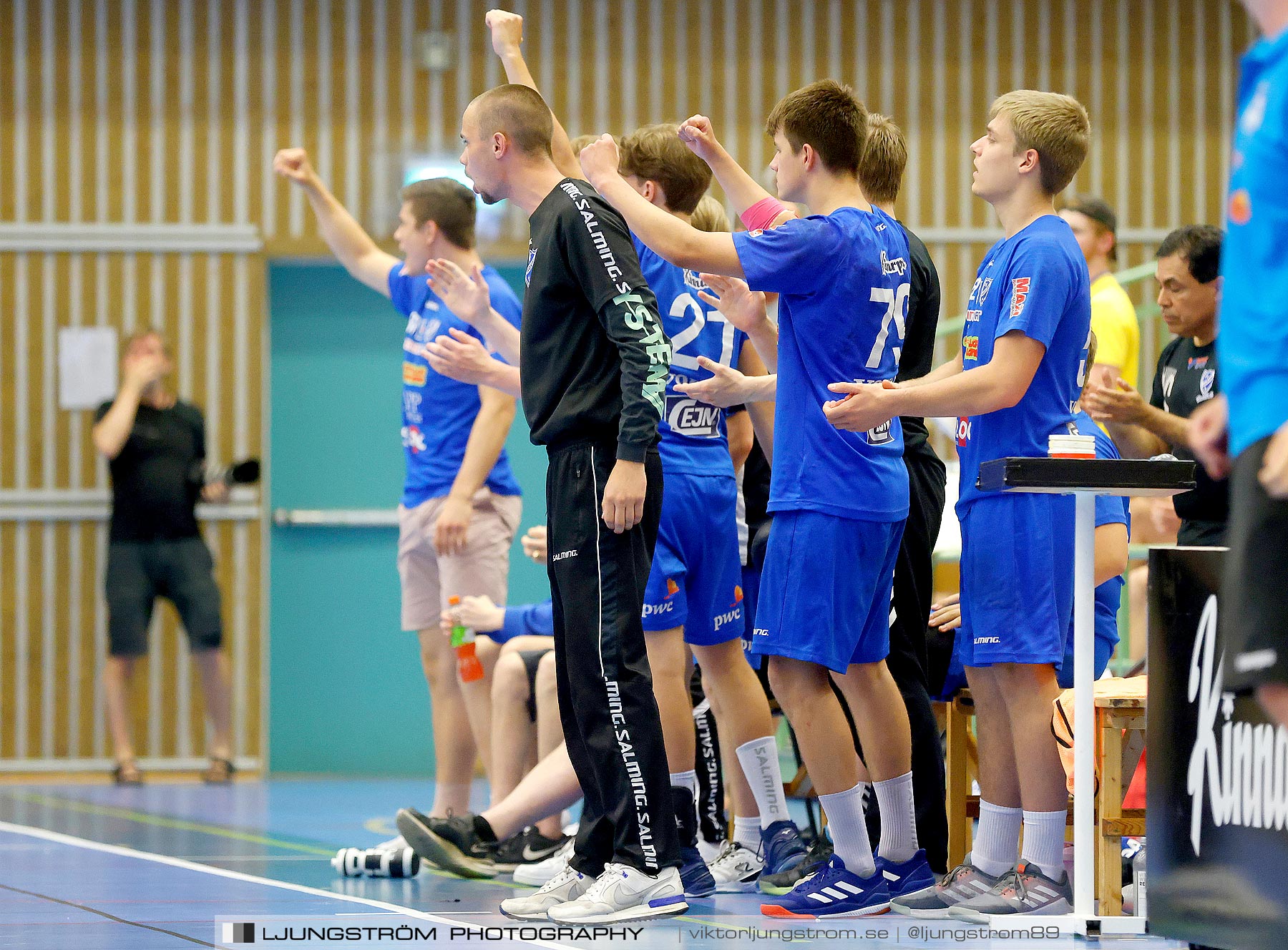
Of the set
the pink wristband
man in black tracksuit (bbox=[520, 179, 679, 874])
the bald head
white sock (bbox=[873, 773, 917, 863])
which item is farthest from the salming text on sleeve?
white sock (bbox=[873, 773, 917, 863])

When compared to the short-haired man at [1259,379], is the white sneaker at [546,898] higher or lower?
lower

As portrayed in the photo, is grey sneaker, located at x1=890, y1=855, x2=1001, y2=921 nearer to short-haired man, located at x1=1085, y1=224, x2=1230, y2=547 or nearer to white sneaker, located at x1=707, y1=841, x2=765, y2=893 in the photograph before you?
white sneaker, located at x1=707, y1=841, x2=765, y2=893

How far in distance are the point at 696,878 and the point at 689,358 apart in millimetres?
1415

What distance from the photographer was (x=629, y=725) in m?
3.61

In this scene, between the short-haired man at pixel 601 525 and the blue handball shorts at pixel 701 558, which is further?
the blue handball shorts at pixel 701 558

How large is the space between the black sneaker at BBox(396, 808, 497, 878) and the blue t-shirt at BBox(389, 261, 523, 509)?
1.33 metres

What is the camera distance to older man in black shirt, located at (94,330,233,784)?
8.81 metres

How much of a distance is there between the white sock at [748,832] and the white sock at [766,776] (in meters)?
0.22

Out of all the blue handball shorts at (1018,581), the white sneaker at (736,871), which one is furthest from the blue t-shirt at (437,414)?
the blue handball shorts at (1018,581)

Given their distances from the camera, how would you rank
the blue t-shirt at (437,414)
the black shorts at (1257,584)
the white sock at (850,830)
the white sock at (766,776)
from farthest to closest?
1. the blue t-shirt at (437,414)
2. the white sock at (766,776)
3. the white sock at (850,830)
4. the black shorts at (1257,584)

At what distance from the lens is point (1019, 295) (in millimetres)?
3686

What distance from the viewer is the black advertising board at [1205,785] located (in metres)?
2.91

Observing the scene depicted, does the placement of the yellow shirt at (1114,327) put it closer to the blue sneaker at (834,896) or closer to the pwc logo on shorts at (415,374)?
the pwc logo on shorts at (415,374)

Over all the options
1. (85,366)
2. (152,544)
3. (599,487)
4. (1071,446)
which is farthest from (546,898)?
(85,366)
